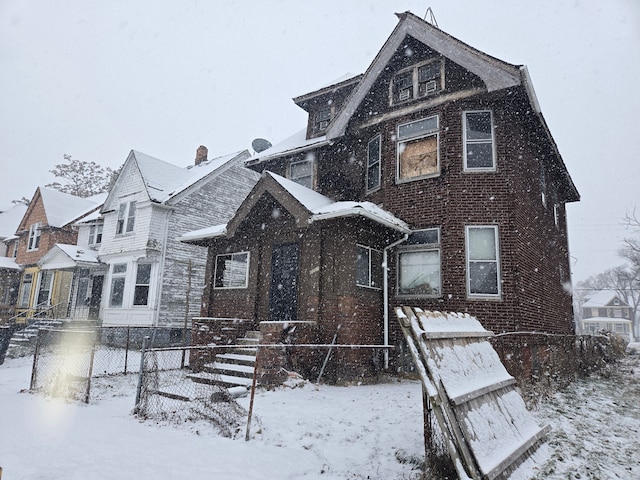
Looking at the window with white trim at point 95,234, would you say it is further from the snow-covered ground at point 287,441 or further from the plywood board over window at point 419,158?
the plywood board over window at point 419,158

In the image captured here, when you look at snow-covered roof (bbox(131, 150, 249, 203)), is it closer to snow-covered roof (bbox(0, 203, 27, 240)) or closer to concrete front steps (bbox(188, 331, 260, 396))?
concrete front steps (bbox(188, 331, 260, 396))

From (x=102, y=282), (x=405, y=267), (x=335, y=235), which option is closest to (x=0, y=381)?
(x=335, y=235)

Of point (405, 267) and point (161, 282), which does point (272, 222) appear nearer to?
point (405, 267)

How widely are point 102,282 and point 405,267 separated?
17.5 m

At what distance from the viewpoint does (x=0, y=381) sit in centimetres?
1019

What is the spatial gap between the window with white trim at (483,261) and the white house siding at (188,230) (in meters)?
12.1

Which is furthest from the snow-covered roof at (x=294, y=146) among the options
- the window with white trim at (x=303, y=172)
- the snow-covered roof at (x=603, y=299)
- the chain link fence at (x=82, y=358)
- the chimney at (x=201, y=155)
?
the snow-covered roof at (x=603, y=299)

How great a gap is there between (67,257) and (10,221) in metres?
17.0

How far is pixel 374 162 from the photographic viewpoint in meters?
12.2

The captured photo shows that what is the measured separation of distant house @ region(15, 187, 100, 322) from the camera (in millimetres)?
22797

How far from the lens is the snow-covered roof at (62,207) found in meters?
26.4

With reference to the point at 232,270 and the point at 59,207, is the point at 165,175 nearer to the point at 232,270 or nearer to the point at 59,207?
the point at 232,270

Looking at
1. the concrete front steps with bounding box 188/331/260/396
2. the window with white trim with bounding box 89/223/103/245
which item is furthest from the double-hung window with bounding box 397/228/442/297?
the window with white trim with bounding box 89/223/103/245

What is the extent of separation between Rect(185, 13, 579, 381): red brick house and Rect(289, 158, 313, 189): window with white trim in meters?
1.51
